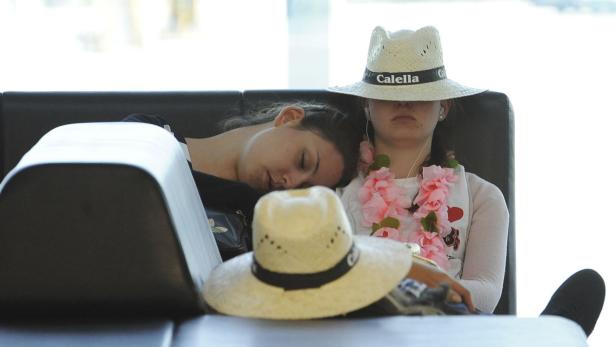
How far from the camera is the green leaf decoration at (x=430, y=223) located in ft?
7.36

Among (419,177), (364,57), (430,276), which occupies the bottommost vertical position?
(364,57)

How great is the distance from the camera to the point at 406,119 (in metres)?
2.32

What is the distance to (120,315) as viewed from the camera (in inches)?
54.0

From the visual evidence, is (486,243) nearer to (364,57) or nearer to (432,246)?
(432,246)

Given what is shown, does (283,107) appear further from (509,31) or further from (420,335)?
(509,31)

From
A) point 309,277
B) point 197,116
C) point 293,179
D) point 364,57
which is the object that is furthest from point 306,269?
point 364,57

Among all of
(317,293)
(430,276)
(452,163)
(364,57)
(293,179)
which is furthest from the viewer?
(364,57)

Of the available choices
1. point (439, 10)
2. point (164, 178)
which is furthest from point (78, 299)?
point (439, 10)

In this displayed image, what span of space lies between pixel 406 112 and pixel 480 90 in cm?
16

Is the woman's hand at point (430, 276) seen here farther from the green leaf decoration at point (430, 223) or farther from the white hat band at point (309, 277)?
the green leaf decoration at point (430, 223)

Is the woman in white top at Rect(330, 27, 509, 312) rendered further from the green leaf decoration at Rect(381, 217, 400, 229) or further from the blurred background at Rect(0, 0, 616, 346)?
the blurred background at Rect(0, 0, 616, 346)

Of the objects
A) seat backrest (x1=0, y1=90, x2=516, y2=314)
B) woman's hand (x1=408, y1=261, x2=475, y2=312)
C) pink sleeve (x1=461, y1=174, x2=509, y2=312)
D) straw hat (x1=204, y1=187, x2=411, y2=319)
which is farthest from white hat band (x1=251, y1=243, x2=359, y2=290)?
seat backrest (x1=0, y1=90, x2=516, y2=314)

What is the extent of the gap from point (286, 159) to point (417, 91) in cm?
31

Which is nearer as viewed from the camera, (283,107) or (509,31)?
(283,107)
